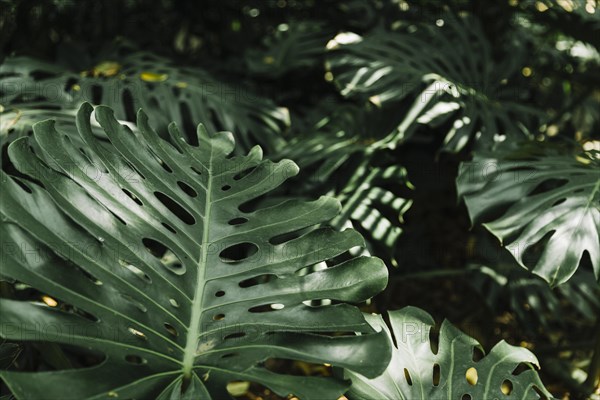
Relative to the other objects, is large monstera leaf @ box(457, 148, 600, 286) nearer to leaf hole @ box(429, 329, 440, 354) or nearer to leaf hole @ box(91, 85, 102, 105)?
leaf hole @ box(429, 329, 440, 354)

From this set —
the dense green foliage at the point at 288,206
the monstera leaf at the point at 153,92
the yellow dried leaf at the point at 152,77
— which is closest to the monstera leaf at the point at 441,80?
the dense green foliage at the point at 288,206

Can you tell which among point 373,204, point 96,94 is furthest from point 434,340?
point 96,94

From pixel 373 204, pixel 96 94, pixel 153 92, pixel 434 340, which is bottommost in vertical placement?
pixel 434 340

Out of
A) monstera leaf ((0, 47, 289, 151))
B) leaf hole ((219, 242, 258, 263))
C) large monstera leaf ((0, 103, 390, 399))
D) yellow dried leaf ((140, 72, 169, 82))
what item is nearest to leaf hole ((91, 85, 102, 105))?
monstera leaf ((0, 47, 289, 151))

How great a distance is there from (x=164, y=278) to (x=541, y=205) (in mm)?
690

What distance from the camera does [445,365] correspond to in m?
0.94

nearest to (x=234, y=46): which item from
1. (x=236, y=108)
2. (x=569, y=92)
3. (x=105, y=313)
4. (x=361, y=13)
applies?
(x=361, y=13)

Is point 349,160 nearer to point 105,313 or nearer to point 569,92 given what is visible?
point 105,313

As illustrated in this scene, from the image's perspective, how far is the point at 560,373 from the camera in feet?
5.08

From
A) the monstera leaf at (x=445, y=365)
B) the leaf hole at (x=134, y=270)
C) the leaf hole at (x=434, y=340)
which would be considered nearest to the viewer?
the leaf hole at (x=134, y=270)

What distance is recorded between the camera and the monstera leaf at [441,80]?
150 cm

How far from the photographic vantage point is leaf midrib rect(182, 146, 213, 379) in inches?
29.2

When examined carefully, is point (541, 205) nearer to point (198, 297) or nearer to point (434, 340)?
point (198, 297)

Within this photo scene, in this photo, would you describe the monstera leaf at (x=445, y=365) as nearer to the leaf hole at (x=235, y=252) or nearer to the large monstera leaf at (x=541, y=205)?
the large monstera leaf at (x=541, y=205)
